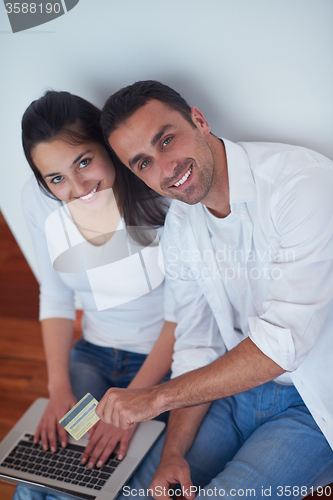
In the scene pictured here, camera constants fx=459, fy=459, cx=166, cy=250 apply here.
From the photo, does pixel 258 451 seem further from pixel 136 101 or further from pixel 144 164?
pixel 136 101

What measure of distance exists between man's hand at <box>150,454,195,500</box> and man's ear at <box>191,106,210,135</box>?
0.78 meters

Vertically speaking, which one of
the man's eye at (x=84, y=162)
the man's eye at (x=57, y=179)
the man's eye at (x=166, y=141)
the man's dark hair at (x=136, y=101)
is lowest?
the man's eye at (x=57, y=179)

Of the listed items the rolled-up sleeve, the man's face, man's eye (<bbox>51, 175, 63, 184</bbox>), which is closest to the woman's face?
man's eye (<bbox>51, 175, 63, 184</bbox>)

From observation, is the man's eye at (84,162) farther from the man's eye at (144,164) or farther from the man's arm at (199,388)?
the man's arm at (199,388)

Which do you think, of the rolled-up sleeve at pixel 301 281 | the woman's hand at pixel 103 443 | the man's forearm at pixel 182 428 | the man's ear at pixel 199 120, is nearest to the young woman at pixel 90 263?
the woman's hand at pixel 103 443

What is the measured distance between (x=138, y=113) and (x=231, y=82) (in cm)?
23

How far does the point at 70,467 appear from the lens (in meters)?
1.16

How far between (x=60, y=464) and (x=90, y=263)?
0.52 meters

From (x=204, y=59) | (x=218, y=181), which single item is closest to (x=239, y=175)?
(x=218, y=181)

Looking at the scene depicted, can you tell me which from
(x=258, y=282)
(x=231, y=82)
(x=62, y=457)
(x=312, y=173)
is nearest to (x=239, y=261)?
(x=258, y=282)

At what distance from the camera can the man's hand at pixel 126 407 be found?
997 millimetres

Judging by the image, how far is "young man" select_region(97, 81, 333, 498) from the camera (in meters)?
0.92

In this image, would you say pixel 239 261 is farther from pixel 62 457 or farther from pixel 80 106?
pixel 62 457

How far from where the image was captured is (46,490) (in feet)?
3.69
